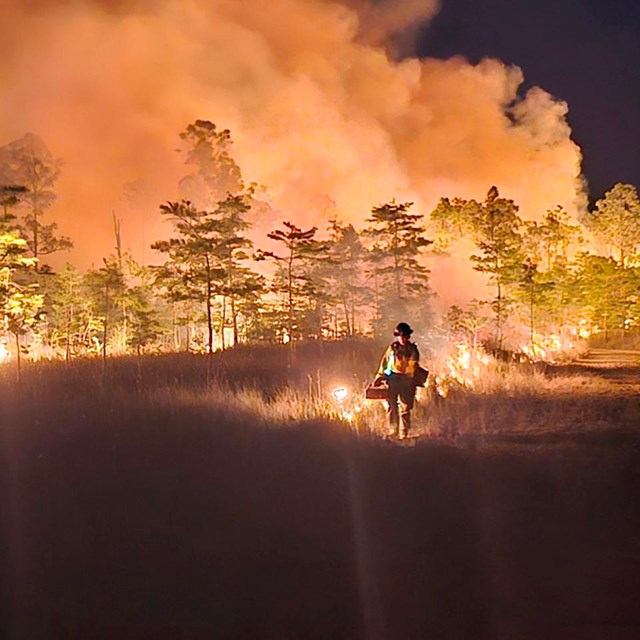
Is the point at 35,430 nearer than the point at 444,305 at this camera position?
Yes

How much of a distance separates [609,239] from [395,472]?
4005 centimetres

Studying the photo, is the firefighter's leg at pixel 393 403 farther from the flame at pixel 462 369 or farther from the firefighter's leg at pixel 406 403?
the flame at pixel 462 369

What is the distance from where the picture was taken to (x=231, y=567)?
4613mm

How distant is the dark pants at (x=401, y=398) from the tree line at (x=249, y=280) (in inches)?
241

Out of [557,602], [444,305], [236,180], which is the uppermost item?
[236,180]

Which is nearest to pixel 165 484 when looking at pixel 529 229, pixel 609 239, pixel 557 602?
pixel 557 602

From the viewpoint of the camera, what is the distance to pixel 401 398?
30.8 ft

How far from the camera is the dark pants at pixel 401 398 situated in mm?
9352

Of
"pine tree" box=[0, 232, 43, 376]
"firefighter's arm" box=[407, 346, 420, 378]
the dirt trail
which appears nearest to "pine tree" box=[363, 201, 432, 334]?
the dirt trail

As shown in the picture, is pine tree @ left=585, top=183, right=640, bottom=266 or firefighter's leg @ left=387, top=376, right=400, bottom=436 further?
pine tree @ left=585, top=183, right=640, bottom=266

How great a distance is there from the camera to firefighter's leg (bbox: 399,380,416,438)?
9336 mm

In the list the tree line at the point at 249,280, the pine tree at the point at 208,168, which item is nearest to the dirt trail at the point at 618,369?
the tree line at the point at 249,280

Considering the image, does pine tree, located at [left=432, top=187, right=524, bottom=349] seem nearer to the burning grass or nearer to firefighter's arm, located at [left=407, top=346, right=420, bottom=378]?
the burning grass

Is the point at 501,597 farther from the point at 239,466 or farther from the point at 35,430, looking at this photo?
the point at 35,430
